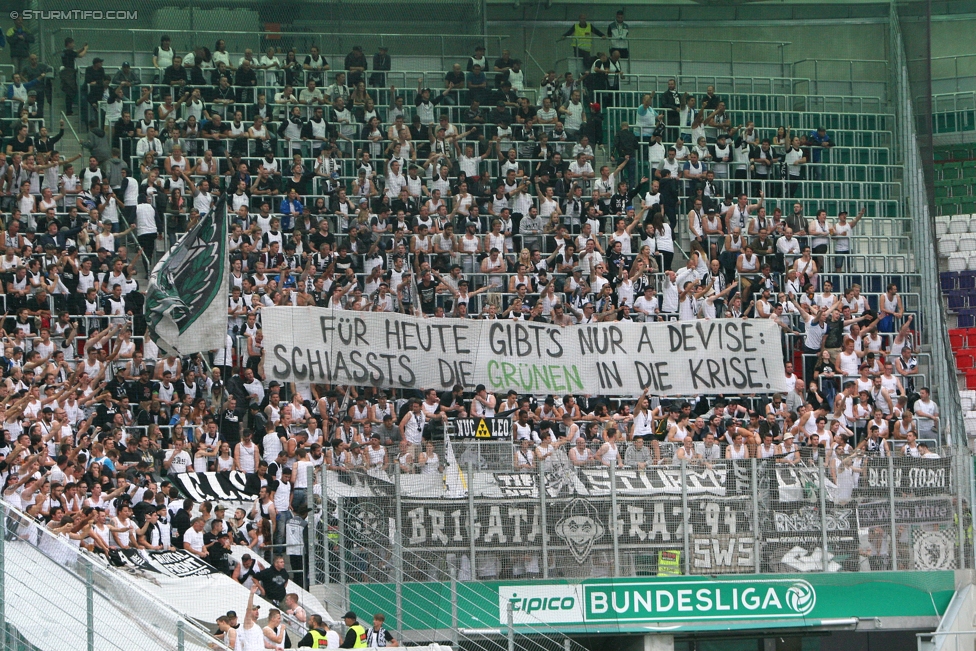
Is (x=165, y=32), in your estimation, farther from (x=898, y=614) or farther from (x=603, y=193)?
(x=898, y=614)

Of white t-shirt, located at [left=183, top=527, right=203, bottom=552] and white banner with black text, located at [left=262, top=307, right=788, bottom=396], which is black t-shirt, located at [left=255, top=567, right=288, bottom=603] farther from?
white banner with black text, located at [left=262, top=307, right=788, bottom=396]

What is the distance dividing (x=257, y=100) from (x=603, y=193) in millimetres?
6420

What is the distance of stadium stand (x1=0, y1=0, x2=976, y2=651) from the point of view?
20.4 m

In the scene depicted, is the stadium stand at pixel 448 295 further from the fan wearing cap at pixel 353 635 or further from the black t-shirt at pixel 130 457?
the fan wearing cap at pixel 353 635

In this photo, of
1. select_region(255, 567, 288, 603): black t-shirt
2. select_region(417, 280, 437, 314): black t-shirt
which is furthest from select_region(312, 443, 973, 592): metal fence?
select_region(417, 280, 437, 314): black t-shirt

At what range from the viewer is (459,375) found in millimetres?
24516

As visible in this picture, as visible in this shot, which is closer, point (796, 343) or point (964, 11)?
point (796, 343)

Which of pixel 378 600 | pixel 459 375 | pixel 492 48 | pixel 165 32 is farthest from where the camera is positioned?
pixel 492 48

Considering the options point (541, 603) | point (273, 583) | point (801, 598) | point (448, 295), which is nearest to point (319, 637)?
point (273, 583)

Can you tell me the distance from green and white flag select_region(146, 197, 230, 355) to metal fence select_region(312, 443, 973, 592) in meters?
3.57

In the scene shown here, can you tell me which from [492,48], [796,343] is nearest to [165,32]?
[492,48]

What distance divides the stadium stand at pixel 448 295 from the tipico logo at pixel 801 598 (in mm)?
410

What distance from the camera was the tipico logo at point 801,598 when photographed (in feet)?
70.1

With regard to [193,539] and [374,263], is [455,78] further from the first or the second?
[193,539]
